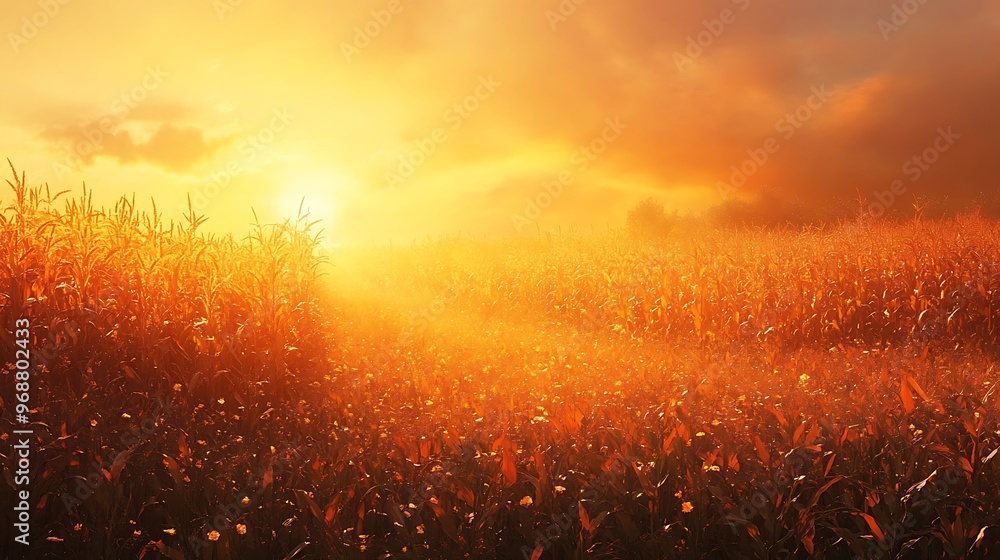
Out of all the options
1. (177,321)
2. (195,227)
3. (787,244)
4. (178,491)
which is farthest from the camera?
(787,244)

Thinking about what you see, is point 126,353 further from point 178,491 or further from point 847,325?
Answer: point 847,325

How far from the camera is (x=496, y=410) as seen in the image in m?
6.07

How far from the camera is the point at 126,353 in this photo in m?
6.14

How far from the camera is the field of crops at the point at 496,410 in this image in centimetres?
373

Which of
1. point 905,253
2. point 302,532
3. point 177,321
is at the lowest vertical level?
point 302,532

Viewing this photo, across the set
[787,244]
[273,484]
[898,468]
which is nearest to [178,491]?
[273,484]

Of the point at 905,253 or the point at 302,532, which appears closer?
the point at 302,532

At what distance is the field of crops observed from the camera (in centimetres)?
373

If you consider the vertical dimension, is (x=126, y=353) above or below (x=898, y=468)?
above

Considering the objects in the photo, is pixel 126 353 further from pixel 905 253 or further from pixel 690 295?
pixel 905 253

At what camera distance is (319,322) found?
9.38m

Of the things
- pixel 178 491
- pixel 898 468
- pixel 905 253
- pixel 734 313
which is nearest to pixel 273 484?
pixel 178 491

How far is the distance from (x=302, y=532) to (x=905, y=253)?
10.4 meters

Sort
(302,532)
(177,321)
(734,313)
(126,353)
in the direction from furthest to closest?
(734,313)
(177,321)
(126,353)
(302,532)
